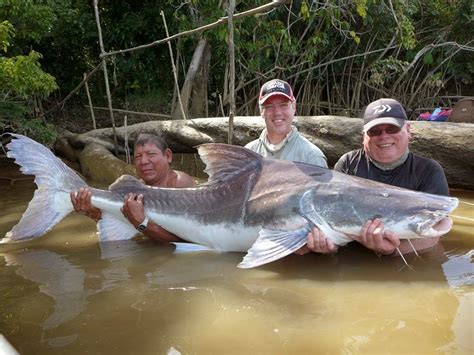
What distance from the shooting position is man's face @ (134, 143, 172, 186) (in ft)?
14.4

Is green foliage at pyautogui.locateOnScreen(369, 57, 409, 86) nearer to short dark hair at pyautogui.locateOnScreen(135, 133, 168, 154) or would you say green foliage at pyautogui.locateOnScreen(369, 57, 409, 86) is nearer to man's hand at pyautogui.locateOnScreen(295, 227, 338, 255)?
short dark hair at pyautogui.locateOnScreen(135, 133, 168, 154)

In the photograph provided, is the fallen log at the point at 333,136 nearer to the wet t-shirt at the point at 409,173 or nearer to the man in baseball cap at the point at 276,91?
the man in baseball cap at the point at 276,91

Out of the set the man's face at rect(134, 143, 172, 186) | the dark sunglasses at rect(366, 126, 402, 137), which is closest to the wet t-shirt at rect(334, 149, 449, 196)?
the dark sunglasses at rect(366, 126, 402, 137)

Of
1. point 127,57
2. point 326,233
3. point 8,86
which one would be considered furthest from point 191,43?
point 326,233

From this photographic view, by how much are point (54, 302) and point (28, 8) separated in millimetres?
5681

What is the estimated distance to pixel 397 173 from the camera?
12.3ft

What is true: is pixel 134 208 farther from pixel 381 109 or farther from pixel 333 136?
pixel 333 136

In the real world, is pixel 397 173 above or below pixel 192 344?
above

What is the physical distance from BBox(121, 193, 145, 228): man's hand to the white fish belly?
81 mm

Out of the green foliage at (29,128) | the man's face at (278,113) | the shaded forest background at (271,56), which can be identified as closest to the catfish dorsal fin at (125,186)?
the man's face at (278,113)

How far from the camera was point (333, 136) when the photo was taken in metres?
6.72

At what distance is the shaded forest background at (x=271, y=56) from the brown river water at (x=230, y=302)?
6.92 m

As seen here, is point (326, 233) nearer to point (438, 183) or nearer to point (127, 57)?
point (438, 183)

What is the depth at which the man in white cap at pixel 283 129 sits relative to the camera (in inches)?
169
